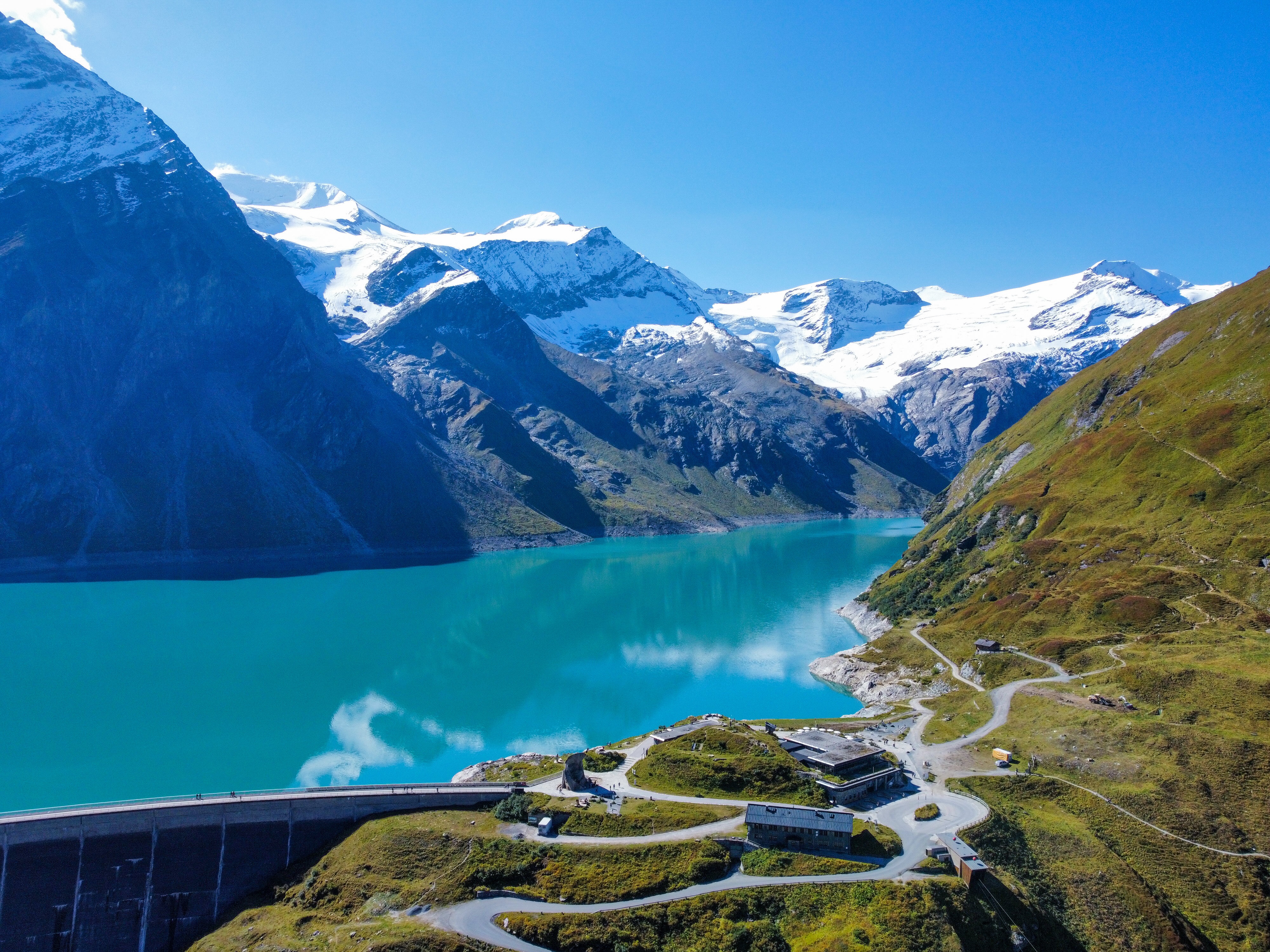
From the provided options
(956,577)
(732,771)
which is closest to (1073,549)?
(956,577)

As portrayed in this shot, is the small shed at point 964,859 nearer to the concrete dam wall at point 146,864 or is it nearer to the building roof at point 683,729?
the building roof at point 683,729

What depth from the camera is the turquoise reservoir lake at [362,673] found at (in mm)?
71438

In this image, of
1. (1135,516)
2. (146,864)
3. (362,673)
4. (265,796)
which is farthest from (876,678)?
(146,864)

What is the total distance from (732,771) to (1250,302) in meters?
124

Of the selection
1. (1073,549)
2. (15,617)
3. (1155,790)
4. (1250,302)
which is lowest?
(15,617)

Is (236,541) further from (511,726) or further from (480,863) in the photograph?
(480,863)

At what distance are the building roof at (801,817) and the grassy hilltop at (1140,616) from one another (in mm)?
8878

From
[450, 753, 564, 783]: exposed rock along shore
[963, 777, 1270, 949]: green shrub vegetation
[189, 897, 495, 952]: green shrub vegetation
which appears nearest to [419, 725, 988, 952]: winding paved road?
[189, 897, 495, 952]: green shrub vegetation

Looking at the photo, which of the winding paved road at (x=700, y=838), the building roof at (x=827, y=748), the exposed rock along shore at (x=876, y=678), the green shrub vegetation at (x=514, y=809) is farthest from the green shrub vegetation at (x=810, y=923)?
the exposed rock along shore at (x=876, y=678)

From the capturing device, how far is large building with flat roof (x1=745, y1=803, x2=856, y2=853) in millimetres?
42906

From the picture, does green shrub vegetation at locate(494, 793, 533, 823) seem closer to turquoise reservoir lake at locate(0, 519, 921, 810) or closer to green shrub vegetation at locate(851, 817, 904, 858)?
green shrub vegetation at locate(851, 817, 904, 858)

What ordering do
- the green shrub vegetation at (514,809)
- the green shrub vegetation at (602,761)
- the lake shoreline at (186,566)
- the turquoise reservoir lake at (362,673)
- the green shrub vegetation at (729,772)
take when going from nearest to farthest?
1. the green shrub vegetation at (514,809)
2. the green shrub vegetation at (729,772)
3. the green shrub vegetation at (602,761)
4. the turquoise reservoir lake at (362,673)
5. the lake shoreline at (186,566)

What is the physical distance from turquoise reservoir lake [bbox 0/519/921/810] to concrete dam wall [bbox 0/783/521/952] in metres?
18.9

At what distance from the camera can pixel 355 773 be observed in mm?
68750
